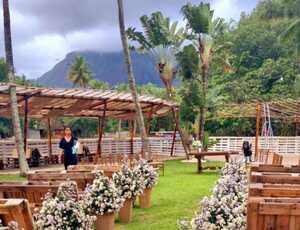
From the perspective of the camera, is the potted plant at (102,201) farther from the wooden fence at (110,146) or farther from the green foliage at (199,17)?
the green foliage at (199,17)

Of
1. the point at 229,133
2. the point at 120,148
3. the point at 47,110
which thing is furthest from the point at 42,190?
the point at 229,133

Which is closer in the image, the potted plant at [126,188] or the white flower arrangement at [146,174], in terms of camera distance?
the potted plant at [126,188]

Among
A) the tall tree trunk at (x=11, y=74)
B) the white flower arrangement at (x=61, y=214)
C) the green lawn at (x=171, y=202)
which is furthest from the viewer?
the tall tree trunk at (x=11, y=74)

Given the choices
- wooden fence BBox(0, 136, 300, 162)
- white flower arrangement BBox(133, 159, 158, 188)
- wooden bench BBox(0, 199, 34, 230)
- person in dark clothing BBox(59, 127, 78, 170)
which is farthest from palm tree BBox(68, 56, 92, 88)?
wooden bench BBox(0, 199, 34, 230)

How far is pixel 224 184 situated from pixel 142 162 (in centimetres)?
341

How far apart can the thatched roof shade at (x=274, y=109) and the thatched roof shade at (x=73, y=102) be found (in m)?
4.38

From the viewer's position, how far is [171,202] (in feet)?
33.2

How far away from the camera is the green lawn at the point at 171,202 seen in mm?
7845

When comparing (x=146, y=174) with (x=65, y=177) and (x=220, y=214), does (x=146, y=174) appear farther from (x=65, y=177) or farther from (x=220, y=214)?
(x=220, y=214)

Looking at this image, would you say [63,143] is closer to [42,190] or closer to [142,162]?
[142,162]

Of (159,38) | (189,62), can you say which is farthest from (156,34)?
(189,62)

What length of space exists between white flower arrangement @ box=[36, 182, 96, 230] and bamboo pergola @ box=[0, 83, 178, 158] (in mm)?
11420

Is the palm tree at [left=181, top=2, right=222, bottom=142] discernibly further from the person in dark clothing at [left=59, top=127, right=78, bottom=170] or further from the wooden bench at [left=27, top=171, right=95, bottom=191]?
the wooden bench at [left=27, top=171, right=95, bottom=191]

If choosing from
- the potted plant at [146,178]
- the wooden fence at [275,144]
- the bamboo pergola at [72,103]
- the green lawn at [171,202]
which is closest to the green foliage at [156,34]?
the bamboo pergola at [72,103]
